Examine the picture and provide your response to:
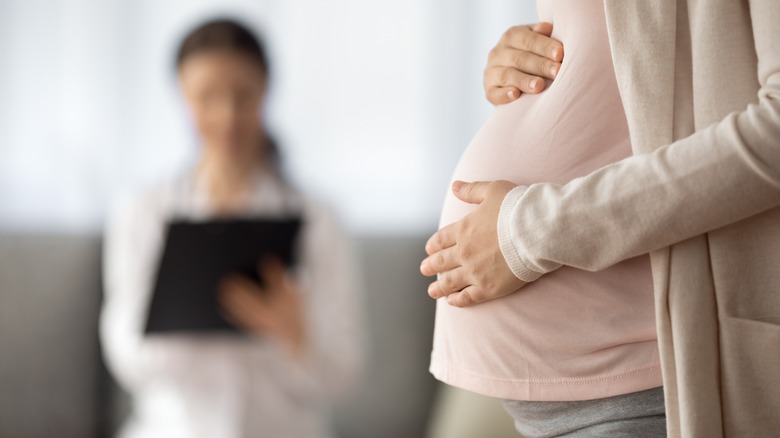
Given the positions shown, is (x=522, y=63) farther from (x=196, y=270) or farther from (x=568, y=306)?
(x=196, y=270)

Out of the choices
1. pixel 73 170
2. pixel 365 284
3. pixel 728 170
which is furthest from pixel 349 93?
pixel 728 170

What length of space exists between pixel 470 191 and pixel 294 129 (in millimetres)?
1721

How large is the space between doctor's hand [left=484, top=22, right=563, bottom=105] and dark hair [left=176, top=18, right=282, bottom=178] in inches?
50.8

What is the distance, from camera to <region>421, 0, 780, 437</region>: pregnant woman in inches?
24.9

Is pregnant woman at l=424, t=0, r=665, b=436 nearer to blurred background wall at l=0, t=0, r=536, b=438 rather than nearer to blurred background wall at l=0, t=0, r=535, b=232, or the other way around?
blurred background wall at l=0, t=0, r=536, b=438

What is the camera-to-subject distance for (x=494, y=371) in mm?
745

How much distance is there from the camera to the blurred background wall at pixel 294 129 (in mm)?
2264

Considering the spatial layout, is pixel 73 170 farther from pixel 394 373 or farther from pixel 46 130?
pixel 394 373

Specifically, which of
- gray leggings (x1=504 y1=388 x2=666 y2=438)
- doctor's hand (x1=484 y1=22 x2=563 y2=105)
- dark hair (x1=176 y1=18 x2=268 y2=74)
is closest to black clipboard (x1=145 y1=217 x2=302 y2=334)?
dark hair (x1=176 y1=18 x2=268 y2=74)

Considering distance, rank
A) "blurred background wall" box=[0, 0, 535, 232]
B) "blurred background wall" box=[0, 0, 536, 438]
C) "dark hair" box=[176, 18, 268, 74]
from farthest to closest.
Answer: "blurred background wall" box=[0, 0, 535, 232] → "blurred background wall" box=[0, 0, 536, 438] → "dark hair" box=[176, 18, 268, 74]

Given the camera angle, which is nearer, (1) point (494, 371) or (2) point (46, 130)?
(1) point (494, 371)

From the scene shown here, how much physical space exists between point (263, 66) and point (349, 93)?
0.39m

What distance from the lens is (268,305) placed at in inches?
75.9

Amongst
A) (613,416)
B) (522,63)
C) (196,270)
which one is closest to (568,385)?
(613,416)
